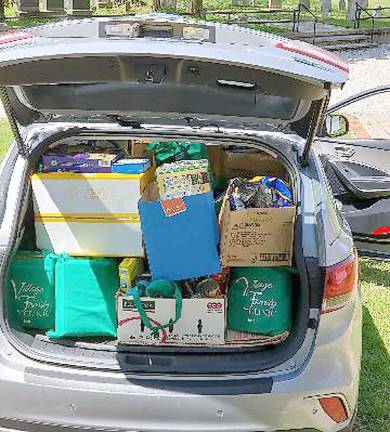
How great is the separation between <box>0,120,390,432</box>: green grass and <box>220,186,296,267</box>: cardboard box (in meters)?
1.12

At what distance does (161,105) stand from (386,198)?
2.43m

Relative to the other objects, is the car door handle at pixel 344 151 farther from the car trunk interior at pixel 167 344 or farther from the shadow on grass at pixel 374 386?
the car trunk interior at pixel 167 344

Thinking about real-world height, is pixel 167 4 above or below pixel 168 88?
below

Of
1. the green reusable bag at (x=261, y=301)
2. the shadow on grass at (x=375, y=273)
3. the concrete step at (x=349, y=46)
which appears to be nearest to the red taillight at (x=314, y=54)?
the green reusable bag at (x=261, y=301)

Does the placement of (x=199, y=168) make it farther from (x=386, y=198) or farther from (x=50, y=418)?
(x=386, y=198)

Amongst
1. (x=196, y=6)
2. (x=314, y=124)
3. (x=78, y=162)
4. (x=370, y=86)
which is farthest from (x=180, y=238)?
(x=196, y=6)

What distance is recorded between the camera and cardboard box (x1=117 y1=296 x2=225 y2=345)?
2.94 m

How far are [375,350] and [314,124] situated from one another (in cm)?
176

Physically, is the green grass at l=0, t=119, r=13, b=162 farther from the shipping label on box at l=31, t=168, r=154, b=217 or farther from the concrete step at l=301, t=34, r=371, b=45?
the concrete step at l=301, t=34, r=371, b=45

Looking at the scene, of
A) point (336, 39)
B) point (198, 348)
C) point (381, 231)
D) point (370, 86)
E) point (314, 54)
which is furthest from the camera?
point (336, 39)

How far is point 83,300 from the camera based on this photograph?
122 inches

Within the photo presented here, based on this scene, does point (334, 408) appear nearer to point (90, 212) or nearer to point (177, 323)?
point (177, 323)

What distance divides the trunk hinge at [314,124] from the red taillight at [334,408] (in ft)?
3.25

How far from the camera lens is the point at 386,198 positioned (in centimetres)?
517
